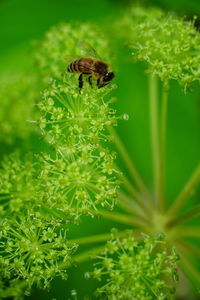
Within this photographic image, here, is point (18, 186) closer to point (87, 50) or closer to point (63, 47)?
point (87, 50)

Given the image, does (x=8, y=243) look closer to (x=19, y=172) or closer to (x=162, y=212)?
(x=19, y=172)

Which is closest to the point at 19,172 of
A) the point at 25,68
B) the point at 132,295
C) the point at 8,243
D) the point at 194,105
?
the point at 8,243

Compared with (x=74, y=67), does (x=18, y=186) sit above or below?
below

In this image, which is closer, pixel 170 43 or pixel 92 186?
pixel 92 186

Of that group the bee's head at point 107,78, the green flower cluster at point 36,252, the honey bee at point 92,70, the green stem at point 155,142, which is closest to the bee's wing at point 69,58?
the honey bee at point 92,70

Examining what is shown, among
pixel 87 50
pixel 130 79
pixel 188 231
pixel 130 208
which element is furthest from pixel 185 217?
pixel 130 79

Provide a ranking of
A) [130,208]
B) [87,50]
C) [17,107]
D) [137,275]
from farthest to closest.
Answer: [17,107]
[130,208]
[87,50]
[137,275]
